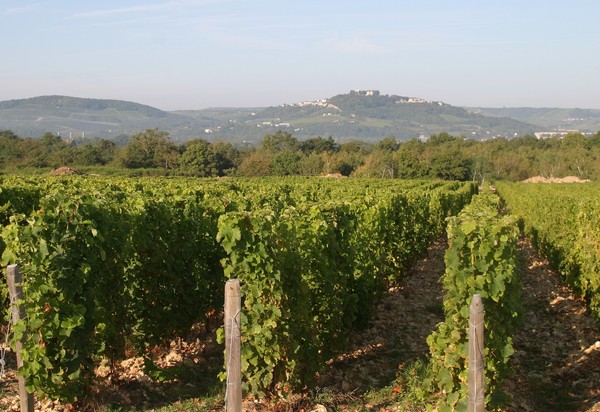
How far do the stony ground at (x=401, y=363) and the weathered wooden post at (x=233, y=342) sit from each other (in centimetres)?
154

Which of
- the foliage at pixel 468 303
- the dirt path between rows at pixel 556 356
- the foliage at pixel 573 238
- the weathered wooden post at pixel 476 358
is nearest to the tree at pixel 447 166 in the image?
the foliage at pixel 573 238

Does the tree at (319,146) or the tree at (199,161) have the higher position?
the tree at (319,146)

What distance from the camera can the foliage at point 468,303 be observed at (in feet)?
19.3

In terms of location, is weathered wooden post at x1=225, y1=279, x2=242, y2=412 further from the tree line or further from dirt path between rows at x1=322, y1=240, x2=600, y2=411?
the tree line

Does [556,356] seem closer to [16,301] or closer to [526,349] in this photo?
[526,349]

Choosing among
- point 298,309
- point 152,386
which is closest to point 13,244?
point 152,386

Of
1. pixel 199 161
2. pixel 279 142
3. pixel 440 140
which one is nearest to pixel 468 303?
pixel 199 161

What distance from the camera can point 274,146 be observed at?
450 feet

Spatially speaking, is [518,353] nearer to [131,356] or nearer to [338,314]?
[338,314]

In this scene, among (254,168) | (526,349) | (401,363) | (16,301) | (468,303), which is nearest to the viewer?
(16,301)

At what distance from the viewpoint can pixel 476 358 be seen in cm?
496

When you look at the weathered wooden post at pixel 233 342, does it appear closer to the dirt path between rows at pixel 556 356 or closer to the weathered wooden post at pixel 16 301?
the weathered wooden post at pixel 16 301

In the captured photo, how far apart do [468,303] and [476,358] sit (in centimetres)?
103

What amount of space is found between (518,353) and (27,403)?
22.9 ft
